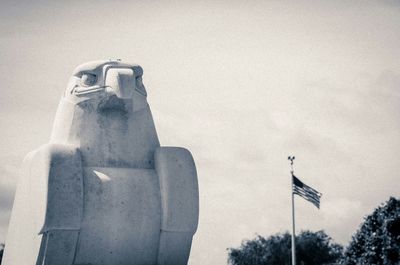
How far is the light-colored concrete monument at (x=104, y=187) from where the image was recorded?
8945 millimetres

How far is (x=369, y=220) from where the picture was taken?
890 inches

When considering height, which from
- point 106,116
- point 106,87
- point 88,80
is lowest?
point 106,116

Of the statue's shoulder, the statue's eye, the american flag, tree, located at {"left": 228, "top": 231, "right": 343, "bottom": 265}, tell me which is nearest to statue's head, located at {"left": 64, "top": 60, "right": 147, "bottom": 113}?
the statue's eye

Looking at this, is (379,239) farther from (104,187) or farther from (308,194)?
(104,187)

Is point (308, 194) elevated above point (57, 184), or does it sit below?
above

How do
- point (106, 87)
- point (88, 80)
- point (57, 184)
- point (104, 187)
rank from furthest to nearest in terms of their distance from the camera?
point (88, 80) < point (106, 87) < point (104, 187) < point (57, 184)

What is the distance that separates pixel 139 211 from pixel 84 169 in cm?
114

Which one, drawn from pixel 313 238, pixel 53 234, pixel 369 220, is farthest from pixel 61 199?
pixel 313 238

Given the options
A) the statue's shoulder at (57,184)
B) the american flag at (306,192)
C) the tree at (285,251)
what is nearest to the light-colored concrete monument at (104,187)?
the statue's shoulder at (57,184)

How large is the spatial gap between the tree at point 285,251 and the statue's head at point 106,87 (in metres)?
37.0

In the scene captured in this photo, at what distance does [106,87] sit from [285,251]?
37801 millimetres

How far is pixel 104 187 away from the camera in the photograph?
935 cm

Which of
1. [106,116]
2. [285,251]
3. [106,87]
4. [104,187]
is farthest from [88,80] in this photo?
[285,251]

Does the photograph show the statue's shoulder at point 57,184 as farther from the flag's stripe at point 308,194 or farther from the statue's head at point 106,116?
the flag's stripe at point 308,194
